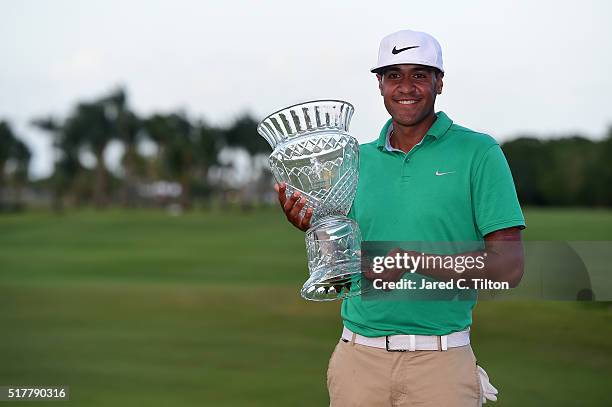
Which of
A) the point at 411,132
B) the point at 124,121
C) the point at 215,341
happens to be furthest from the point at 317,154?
the point at 124,121

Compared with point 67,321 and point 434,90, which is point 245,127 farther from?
point 434,90

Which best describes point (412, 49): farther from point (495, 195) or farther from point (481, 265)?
point (481, 265)

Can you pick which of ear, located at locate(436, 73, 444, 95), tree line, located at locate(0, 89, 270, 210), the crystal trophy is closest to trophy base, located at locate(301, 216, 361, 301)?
the crystal trophy

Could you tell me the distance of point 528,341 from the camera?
9.63 meters

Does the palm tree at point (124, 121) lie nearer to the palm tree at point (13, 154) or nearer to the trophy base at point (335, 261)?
the palm tree at point (13, 154)

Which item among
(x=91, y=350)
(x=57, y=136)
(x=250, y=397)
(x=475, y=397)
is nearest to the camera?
(x=475, y=397)

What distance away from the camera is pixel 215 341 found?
9844 millimetres

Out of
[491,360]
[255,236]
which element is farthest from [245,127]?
[491,360]

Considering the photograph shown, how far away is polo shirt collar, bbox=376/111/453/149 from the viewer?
284 centimetres

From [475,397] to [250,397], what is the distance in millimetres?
4339

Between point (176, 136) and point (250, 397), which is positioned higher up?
point (176, 136)

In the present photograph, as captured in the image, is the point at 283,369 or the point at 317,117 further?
the point at 283,369

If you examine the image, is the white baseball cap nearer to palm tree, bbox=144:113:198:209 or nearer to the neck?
the neck

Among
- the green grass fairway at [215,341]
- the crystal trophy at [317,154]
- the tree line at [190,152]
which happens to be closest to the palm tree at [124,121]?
the tree line at [190,152]
